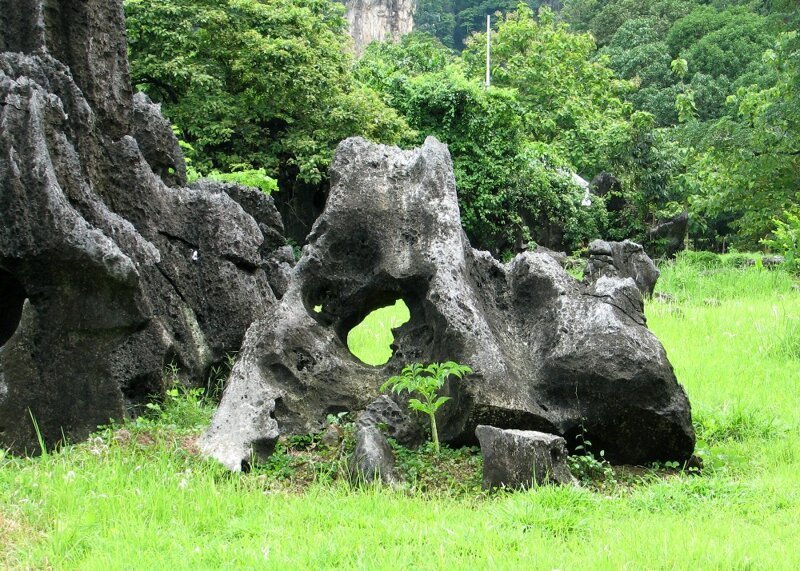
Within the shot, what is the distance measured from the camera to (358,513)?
15.7ft

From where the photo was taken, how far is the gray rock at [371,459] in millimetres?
5461

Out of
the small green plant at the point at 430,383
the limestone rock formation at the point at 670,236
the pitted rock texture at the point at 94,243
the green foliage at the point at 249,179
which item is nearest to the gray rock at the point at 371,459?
the small green plant at the point at 430,383

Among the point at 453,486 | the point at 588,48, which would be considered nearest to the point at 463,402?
the point at 453,486

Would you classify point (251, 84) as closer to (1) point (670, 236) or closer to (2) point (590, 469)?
(1) point (670, 236)

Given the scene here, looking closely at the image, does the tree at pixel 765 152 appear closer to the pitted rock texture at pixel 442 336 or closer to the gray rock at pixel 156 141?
the pitted rock texture at pixel 442 336

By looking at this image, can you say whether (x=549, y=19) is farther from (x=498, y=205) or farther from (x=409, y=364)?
(x=409, y=364)

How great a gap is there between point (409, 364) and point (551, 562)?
2809 mm

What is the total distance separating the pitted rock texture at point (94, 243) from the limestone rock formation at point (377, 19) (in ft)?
204

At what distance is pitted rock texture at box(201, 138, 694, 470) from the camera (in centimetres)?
614

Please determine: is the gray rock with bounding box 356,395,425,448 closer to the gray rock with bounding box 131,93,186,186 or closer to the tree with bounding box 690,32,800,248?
the gray rock with bounding box 131,93,186,186

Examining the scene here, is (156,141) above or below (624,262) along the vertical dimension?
above

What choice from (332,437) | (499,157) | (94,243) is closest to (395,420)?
(332,437)

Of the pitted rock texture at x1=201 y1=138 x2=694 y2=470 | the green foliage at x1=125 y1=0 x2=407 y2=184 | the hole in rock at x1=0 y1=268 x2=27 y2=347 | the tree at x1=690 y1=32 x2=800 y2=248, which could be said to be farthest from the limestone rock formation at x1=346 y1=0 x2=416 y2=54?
the hole in rock at x1=0 y1=268 x2=27 y2=347

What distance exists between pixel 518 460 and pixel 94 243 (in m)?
3.02
